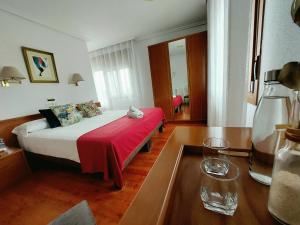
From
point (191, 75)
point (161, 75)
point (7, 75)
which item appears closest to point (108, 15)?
point (161, 75)

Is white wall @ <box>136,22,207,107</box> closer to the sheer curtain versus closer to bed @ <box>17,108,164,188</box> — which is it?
the sheer curtain

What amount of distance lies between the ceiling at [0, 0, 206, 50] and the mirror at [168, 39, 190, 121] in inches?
21.7

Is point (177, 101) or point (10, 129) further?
point (177, 101)

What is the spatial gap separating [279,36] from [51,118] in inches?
114

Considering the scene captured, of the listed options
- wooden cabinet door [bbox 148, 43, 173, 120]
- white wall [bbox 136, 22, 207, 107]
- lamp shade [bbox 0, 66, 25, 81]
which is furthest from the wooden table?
white wall [bbox 136, 22, 207, 107]

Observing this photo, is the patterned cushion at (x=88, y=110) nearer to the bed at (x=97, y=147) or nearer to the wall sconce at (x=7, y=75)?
the bed at (x=97, y=147)

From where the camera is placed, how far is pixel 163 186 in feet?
1.42

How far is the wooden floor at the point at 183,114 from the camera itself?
12.6 ft

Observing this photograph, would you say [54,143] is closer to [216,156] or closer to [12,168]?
[12,168]

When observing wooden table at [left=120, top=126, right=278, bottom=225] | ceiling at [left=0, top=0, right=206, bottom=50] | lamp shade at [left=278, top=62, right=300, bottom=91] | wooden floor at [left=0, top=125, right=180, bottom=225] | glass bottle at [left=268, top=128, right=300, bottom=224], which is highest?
ceiling at [left=0, top=0, right=206, bottom=50]

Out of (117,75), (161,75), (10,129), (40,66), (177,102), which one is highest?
(40,66)

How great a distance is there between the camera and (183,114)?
4.05 m

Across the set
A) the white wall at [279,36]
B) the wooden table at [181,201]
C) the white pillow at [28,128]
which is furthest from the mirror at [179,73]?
the wooden table at [181,201]

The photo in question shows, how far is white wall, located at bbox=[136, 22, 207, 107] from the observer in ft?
11.9
